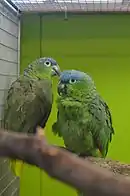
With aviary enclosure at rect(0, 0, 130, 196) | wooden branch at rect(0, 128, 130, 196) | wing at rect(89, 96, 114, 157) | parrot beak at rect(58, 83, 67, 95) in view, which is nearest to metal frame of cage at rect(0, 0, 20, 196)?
aviary enclosure at rect(0, 0, 130, 196)

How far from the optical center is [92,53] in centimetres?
168

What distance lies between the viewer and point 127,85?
1661 millimetres

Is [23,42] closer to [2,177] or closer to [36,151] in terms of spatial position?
[2,177]

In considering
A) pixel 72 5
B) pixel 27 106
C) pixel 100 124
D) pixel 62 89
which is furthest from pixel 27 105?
pixel 72 5

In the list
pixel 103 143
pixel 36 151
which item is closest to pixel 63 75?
pixel 103 143

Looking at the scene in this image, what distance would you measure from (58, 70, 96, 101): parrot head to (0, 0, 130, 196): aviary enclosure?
42 cm

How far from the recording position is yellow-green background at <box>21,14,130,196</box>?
1.67 meters

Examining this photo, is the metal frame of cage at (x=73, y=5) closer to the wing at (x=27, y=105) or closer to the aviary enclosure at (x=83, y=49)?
the aviary enclosure at (x=83, y=49)

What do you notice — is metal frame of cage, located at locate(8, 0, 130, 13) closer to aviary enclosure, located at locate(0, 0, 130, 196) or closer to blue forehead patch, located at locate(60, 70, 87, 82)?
aviary enclosure, located at locate(0, 0, 130, 196)

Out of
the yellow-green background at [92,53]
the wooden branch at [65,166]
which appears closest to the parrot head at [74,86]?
the yellow-green background at [92,53]

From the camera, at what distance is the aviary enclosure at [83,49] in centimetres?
166

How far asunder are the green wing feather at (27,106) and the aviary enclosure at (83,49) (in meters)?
0.36

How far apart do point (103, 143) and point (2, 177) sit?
0.45 meters

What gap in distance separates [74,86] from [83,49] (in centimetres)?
48
